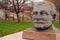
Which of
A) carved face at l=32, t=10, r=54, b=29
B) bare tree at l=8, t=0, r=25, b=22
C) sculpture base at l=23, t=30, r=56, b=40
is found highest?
carved face at l=32, t=10, r=54, b=29

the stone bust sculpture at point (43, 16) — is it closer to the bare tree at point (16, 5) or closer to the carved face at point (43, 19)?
the carved face at point (43, 19)

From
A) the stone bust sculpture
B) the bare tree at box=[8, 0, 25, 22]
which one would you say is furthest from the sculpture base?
the bare tree at box=[8, 0, 25, 22]

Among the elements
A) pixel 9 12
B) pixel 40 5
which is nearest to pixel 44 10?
pixel 40 5

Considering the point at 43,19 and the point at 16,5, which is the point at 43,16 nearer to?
the point at 43,19

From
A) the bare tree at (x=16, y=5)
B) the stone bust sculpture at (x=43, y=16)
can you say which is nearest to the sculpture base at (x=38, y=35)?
the stone bust sculpture at (x=43, y=16)

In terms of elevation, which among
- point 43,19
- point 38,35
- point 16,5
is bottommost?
point 16,5

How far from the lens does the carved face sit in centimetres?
556

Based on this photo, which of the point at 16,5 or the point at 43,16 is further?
the point at 16,5

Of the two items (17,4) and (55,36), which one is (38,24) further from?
(17,4)

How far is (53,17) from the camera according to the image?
577 cm

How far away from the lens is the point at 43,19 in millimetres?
5578

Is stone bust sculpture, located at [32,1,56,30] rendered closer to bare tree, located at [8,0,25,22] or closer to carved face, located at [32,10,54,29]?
A: carved face, located at [32,10,54,29]

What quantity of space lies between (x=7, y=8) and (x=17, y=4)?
8.67 ft

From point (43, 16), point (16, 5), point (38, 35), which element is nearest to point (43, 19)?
point (43, 16)
